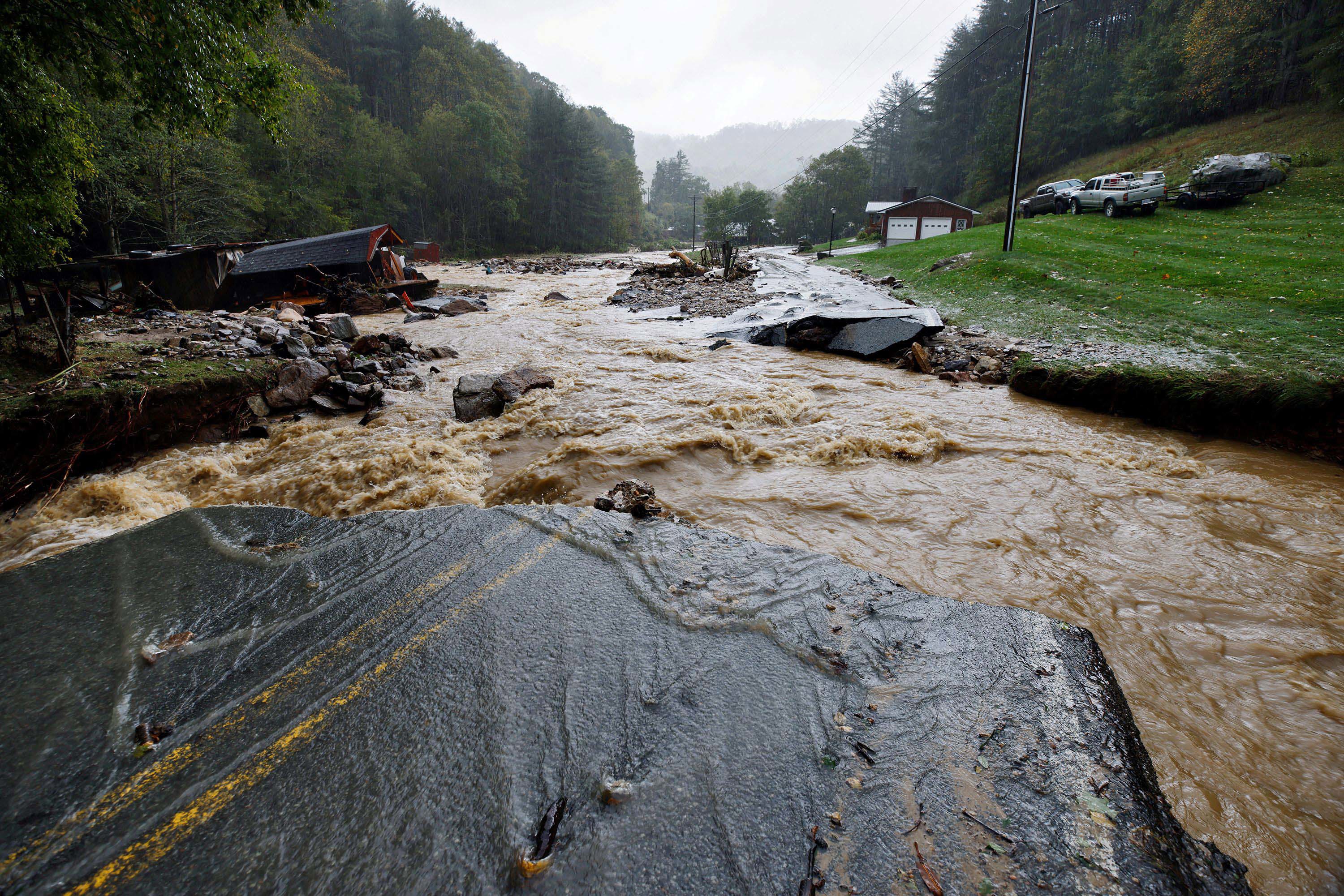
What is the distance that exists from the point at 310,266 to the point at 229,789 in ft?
62.3

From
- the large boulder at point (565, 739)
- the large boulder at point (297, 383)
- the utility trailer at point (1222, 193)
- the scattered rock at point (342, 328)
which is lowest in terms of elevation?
the large boulder at point (565, 739)

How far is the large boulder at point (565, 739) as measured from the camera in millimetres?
1873

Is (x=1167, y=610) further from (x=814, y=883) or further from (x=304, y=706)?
(x=304, y=706)

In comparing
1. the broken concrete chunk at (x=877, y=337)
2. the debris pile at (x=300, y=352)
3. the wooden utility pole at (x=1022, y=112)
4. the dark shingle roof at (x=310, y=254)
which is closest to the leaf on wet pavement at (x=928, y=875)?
the debris pile at (x=300, y=352)

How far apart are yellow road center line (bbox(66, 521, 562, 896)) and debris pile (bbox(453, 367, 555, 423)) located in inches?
188

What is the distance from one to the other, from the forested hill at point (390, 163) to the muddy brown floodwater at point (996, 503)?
21.9 metres

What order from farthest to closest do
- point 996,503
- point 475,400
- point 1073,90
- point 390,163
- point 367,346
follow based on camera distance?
point 390,163 < point 1073,90 < point 367,346 < point 475,400 < point 996,503

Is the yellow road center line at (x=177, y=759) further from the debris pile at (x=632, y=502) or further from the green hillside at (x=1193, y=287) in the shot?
the green hillside at (x=1193, y=287)

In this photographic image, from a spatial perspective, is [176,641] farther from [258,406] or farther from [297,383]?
[297,383]

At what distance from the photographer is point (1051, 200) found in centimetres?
2820

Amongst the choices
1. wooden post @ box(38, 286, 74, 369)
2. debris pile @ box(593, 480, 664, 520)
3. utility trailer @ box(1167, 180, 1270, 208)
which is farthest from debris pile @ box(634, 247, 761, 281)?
wooden post @ box(38, 286, 74, 369)

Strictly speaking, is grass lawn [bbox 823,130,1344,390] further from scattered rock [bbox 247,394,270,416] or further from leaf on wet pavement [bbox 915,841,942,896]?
scattered rock [bbox 247,394,270,416]

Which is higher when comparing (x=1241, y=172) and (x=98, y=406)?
(x=1241, y=172)

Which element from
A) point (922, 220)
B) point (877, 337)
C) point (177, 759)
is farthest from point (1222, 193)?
point (177, 759)
